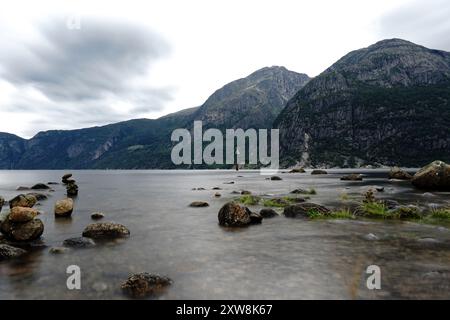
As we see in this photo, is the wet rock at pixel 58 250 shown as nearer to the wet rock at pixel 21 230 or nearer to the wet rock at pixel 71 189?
the wet rock at pixel 21 230

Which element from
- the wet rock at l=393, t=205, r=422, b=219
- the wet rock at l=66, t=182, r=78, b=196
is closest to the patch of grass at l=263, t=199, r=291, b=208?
the wet rock at l=393, t=205, r=422, b=219

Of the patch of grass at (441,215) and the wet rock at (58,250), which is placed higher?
the patch of grass at (441,215)

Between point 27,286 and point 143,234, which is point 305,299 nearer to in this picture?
point 27,286

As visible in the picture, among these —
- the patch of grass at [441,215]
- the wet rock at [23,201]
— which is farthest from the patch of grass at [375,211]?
the wet rock at [23,201]

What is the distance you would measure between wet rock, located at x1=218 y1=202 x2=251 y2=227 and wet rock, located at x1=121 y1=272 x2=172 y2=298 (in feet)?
38.5

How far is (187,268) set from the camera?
13.0 metres

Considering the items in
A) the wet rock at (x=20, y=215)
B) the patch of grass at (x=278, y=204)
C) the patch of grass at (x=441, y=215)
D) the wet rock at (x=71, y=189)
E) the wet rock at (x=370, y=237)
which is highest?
the wet rock at (x=20, y=215)

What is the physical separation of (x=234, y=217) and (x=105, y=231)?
357 inches

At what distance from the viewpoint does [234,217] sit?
2295 cm

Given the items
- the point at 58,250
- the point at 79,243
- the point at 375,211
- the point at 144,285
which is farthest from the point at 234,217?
the point at 144,285

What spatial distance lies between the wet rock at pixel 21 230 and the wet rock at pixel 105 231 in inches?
110

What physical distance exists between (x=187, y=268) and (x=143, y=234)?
852cm

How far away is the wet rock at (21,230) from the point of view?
18.4 m
